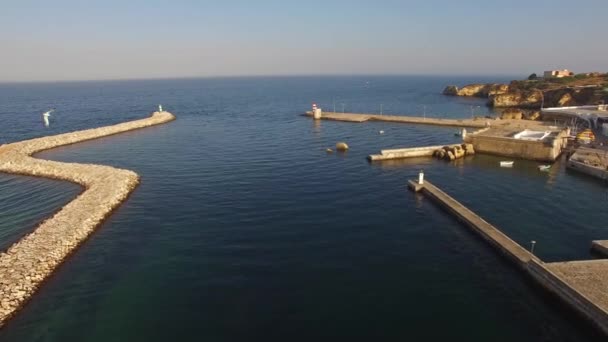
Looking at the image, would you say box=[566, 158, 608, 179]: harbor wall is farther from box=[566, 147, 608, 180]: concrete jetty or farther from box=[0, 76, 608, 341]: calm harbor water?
box=[0, 76, 608, 341]: calm harbor water

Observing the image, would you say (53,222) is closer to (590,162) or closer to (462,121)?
(590,162)

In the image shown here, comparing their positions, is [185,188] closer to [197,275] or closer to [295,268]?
[197,275]

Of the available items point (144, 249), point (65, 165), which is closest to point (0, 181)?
point (65, 165)

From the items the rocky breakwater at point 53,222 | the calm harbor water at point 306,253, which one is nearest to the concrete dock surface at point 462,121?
the calm harbor water at point 306,253

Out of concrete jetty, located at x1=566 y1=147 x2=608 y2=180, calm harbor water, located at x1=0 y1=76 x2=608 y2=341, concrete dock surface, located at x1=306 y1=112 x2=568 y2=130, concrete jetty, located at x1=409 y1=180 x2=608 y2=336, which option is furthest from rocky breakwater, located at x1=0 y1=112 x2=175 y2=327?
concrete dock surface, located at x1=306 y1=112 x2=568 y2=130

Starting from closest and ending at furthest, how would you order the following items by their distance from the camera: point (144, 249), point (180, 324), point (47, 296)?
point (180, 324) → point (47, 296) → point (144, 249)

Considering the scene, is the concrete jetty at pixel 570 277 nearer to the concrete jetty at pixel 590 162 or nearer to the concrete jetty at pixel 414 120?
the concrete jetty at pixel 590 162

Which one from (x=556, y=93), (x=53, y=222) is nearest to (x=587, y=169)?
(x=53, y=222)
